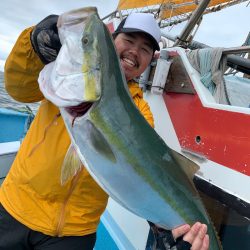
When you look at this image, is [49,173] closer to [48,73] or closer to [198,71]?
[48,73]

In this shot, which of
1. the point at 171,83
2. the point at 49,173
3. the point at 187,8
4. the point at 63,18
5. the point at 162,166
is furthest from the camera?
the point at 187,8

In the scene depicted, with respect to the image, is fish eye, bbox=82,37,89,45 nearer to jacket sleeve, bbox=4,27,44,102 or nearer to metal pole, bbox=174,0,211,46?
jacket sleeve, bbox=4,27,44,102

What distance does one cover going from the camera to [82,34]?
5.71ft

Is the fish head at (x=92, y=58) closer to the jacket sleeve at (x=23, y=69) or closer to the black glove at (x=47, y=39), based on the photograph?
the black glove at (x=47, y=39)

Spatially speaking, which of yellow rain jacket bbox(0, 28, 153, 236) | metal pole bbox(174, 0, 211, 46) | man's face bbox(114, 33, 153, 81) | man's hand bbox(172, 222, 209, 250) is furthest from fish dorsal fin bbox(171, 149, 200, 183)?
metal pole bbox(174, 0, 211, 46)

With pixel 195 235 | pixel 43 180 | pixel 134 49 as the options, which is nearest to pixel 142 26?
pixel 134 49

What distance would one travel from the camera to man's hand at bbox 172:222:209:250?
1.89 metres

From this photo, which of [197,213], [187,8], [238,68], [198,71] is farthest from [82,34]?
[187,8]

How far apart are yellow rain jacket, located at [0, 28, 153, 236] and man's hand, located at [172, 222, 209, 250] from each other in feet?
1.84

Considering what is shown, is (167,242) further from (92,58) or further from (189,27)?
(189,27)

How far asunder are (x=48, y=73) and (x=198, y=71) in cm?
141

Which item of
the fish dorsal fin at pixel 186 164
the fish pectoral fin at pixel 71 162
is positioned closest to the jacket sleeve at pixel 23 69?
the fish pectoral fin at pixel 71 162

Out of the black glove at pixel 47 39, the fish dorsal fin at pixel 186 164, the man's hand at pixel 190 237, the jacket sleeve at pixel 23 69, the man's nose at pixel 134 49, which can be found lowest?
the man's hand at pixel 190 237

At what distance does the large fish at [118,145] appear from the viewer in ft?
5.78
